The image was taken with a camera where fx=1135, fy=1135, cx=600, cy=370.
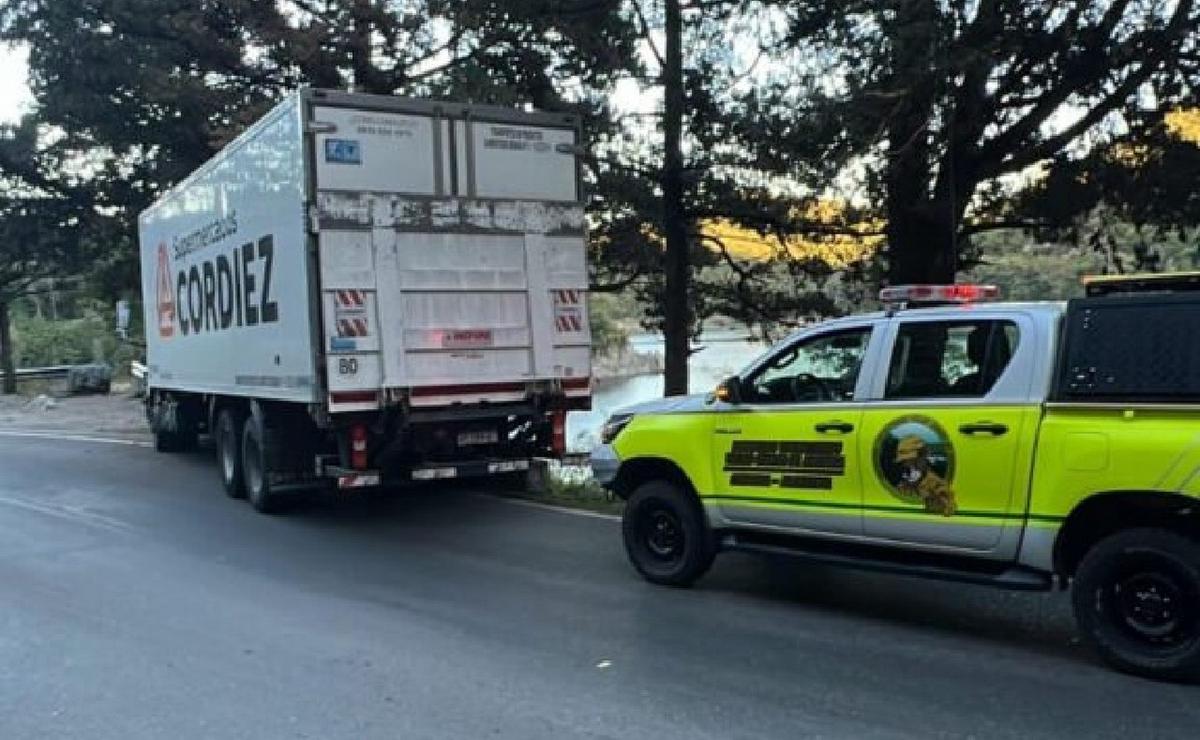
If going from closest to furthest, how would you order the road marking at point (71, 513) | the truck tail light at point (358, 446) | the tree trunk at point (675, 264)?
the truck tail light at point (358, 446)
the road marking at point (71, 513)
the tree trunk at point (675, 264)

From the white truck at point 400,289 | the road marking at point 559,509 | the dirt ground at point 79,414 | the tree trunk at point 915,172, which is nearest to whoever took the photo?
the tree trunk at point 915,172

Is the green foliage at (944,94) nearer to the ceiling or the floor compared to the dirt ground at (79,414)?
nearer to the ceiling

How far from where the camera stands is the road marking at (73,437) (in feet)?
61.4

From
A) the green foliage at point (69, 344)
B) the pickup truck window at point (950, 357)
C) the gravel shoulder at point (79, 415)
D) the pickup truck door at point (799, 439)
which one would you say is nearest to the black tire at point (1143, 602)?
the pickup truck window at point (950, 357)

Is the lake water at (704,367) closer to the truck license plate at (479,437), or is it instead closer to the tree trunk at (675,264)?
the tree trunk at (675,264)

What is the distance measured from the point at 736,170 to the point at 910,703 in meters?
10.5

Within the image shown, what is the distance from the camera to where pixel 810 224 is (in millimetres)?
15945

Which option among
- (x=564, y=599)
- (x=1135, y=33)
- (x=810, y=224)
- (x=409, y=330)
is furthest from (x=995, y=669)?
(x=810, y=224)

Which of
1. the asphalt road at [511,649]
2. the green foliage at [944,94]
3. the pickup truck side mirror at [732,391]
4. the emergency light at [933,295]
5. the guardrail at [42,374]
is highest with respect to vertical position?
the green foliage at [944,94]

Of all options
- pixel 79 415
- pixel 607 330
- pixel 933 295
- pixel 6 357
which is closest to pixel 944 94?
pixel 933 295

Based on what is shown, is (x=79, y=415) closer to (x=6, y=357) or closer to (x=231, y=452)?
(x=6, y=357)

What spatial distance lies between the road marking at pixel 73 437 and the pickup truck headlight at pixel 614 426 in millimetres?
12309

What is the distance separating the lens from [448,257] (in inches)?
393

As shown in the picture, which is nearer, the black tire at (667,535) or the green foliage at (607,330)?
the black tire at (667,535)
